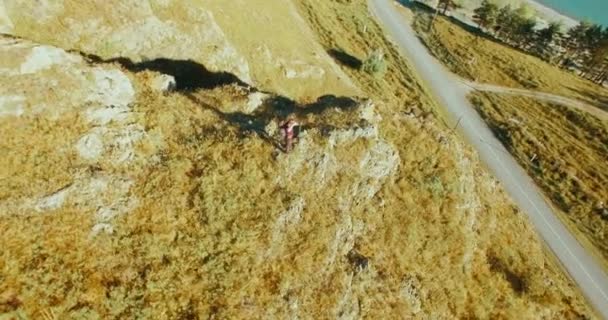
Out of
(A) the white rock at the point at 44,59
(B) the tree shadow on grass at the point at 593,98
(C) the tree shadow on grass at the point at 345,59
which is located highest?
(A) the white rock at the point at 44,59

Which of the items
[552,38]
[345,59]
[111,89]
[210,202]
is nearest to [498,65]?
[552,38]

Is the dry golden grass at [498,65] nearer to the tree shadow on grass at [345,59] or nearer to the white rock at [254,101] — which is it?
the tree shadow on grass at [345,59]

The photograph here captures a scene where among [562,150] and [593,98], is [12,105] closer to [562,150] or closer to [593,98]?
[562,150]

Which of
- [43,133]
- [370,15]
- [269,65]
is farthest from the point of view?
[370,15]

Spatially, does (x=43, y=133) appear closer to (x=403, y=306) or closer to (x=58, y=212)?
(x=58, y=212)

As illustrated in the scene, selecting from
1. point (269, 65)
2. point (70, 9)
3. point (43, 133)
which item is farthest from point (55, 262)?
point (269, 65)

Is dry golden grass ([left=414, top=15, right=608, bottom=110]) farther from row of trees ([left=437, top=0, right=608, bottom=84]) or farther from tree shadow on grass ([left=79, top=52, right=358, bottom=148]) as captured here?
tree shadow on grass ([left=79, top=52, right=358, bottom=148])

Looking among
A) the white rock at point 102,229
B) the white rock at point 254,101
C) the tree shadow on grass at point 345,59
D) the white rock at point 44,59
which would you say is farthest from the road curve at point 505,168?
the white rock at point 44,59
